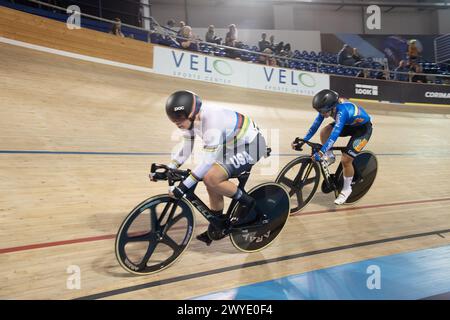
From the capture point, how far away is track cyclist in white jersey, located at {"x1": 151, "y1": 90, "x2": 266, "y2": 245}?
2.07m

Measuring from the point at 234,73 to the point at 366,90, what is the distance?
181 inches

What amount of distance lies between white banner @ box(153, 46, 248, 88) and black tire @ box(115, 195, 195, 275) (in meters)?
6.69

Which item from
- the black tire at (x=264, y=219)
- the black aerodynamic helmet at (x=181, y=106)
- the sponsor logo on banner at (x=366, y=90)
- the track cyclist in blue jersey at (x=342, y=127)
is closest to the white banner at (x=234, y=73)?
the sponsor logo on banner at (x=366, y=90)

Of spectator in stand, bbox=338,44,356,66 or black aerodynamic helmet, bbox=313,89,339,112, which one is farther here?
spectator in stand, bbox=338,44,356,66

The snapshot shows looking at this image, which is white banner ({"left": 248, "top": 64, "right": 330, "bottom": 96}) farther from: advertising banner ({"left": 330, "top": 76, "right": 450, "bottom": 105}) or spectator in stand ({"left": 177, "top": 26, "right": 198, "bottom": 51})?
spectator in stand ({"left": 177, "top": 26, "right": 198, "bottom": 51})

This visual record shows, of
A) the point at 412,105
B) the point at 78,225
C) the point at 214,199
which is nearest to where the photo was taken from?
the point at 214,199

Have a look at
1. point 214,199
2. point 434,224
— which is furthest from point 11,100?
point 434,224

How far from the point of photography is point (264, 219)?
2631 millimetres

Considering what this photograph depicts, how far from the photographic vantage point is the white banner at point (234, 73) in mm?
8508

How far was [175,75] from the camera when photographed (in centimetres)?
851

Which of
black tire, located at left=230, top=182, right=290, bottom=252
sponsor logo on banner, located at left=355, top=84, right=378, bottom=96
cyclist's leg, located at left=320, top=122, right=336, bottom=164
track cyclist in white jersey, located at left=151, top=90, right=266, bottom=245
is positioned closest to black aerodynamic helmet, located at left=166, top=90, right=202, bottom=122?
track cyclist in white jersey, located at left=151, top=90, right=266, bottom=245
